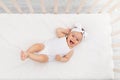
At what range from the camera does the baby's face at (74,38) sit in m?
1.40

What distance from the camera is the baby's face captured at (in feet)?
4.58

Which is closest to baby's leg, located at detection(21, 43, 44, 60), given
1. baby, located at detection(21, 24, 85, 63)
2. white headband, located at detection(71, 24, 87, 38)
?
baby, located at detection(21, 24, 85, 63)

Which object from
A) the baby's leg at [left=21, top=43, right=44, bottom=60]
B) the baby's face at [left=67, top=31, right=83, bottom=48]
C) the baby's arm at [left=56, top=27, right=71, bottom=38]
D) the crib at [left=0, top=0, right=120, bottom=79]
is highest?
the crib at [left=0, top=0, right=120, bottom=79]

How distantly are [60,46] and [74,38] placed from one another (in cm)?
10

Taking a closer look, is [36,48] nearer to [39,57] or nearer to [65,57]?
[39,57]

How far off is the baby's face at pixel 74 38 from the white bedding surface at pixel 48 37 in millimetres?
54

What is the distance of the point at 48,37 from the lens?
1.45 metres

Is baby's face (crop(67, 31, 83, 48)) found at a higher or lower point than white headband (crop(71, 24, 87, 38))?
lower

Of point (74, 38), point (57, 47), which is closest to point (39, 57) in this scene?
point (57, 47)

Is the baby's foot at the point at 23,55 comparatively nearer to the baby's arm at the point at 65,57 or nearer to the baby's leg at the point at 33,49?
the baby's leg at the point at 33,49

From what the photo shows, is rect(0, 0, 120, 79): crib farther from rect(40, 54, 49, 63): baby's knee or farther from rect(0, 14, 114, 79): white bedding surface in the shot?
rect(40, 54, 49, 63): baby's knee

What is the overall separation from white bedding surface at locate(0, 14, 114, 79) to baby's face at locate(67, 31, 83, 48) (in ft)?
0.18

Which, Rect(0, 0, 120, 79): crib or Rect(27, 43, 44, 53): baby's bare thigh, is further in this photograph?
Rect(0, 0, 120, 79): crib

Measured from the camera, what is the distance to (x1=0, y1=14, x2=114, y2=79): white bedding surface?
55.7 inches
